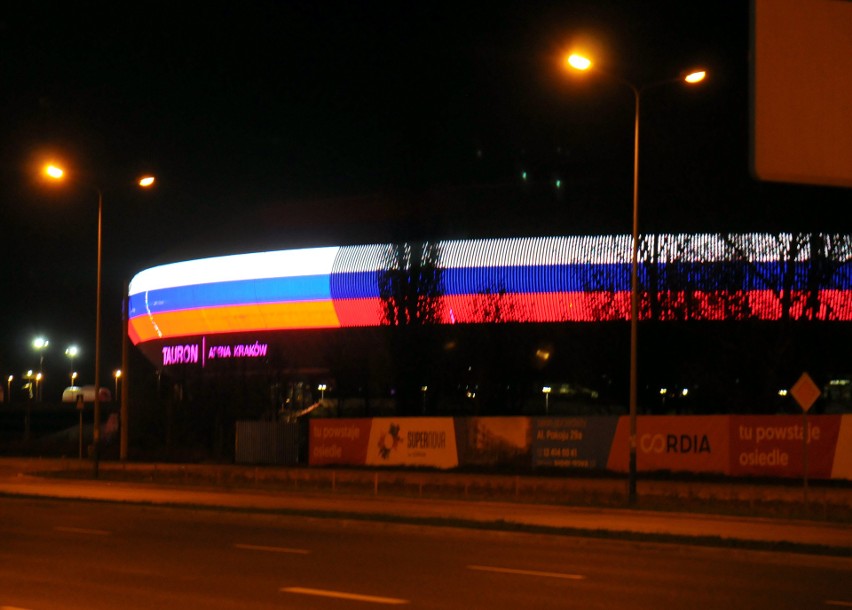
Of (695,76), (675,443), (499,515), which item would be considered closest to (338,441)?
(675,443)

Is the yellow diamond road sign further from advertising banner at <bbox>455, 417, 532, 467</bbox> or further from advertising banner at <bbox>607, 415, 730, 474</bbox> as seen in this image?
advertising banner at <bbox>455, 417, 532, 467</bbox>

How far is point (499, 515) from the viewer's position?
2428 cm

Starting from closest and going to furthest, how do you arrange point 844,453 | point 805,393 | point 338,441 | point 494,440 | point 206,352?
point 805,393, point 844,453, point 494,440, point 338,441, point 206,352

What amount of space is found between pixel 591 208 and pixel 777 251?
29690mm

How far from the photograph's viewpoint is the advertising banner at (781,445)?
1239 inches

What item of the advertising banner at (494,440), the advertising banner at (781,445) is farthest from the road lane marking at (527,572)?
the advertising banner at (494,440)

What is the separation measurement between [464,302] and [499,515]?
50.9 m

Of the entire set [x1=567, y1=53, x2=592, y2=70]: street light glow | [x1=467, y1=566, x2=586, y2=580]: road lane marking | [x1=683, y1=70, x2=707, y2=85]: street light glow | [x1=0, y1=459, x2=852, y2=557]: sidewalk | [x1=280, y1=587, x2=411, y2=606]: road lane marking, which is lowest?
[x1=0, y1=459, x2=852, y2=557]: sidewalk

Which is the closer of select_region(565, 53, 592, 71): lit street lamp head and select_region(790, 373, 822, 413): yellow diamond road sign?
select_region(565, 53, 592, 71): lit street lamp head

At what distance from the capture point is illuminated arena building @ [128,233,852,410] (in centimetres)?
4622

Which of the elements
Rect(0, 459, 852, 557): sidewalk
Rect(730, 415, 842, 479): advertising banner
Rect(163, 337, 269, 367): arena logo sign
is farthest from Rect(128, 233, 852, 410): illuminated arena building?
Rect(0, 459, 852, 557): sidewalk

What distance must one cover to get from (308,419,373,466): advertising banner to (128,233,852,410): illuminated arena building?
14.2 metres

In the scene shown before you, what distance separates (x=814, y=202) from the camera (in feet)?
145

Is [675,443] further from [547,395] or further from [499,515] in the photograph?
[547,395]
